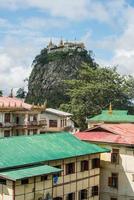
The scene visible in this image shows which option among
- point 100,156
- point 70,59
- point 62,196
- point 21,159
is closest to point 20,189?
point 21,159

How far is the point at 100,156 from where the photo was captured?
157ft

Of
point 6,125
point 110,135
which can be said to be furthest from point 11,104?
point 110,135

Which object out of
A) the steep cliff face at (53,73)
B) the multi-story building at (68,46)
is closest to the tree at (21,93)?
the steep cliff face at (53,73)

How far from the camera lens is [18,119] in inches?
2972

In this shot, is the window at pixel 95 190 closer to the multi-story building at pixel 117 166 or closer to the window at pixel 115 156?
the multi-story building at pixel 117 166

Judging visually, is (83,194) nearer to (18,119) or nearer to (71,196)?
(71,196)

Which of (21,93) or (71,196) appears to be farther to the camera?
(21,93)

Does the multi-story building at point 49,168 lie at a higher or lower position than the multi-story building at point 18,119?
lower

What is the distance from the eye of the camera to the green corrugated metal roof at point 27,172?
33469 millimetres

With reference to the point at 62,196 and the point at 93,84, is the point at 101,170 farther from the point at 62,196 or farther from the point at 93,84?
the point at 93,84

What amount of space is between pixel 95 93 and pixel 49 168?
2512 inches

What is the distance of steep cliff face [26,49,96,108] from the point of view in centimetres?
15000

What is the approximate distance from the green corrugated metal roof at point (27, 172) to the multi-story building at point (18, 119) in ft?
113

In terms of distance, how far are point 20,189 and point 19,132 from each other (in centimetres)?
3990
